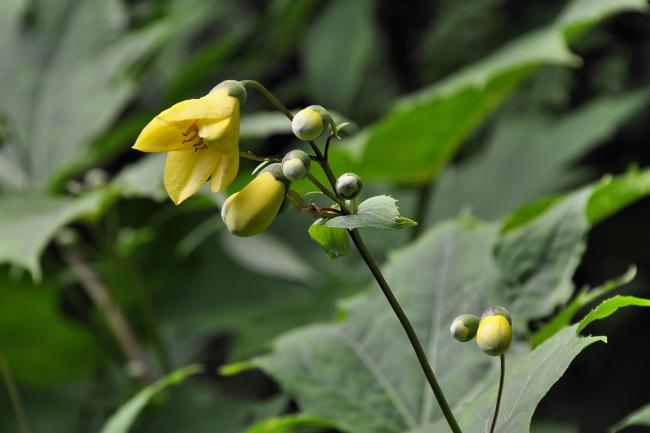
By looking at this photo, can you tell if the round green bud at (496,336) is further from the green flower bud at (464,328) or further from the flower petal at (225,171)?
the flower petal at (225,171)

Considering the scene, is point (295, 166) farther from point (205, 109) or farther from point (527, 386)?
point (527, 386)

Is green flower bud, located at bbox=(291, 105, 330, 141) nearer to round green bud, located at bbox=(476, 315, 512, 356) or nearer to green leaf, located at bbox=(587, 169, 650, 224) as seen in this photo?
round green bud, located at bbox=(476, 315, 512, 356)

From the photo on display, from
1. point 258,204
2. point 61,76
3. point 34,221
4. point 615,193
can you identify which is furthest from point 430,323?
point 61,76

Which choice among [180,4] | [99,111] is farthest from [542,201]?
[180,4]

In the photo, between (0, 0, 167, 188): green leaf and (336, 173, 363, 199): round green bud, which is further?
(0, 0, 167, 188): green leaf

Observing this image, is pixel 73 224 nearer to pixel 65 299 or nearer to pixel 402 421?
pixel 65 299

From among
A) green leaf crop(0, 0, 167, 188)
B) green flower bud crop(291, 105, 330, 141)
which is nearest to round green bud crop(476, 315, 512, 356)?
green flower bud crop(291, 105, 330, 141)

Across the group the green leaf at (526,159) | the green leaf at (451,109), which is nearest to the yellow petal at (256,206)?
the green leaf at (451,109)
